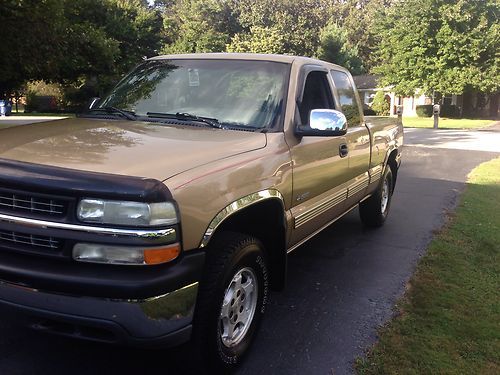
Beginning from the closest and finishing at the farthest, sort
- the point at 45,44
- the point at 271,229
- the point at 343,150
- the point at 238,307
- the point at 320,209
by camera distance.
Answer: the point at 238,307 → the point at 271,229 → the point at 320,209 → the point at 343,150 → the point at 45,44

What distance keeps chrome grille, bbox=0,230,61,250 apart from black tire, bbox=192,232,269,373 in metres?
0.78

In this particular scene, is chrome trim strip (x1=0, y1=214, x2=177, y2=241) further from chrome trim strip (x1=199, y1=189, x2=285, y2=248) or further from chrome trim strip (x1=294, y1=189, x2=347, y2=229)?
chrome trim strip (x1=294, y1=189, x2=347, y2=229)

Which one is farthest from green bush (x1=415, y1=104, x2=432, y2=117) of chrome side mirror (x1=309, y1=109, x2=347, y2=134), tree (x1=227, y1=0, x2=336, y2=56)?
chrome side mirror (x1=309, y1=109, x2=347, y2=134)

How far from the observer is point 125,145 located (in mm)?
2986

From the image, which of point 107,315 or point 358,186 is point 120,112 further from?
point 358,186

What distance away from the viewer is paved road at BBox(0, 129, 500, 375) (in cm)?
329

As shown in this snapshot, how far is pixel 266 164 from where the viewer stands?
3.33 m

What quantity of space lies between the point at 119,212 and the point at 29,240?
51 centimetres

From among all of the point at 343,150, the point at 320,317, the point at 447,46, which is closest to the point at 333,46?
the point at 447,46

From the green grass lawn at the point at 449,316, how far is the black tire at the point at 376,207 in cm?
78

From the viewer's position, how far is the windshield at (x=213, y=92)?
3818 mm

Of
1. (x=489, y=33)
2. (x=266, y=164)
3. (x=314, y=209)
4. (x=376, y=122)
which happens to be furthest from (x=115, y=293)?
(x=489, y=33)

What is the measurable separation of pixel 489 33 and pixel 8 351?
36.5 m

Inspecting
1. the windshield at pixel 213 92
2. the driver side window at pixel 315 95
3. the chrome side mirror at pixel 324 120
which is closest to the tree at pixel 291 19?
the driver side window at pixel 315 95
